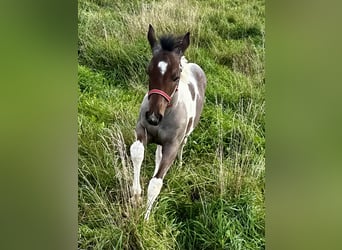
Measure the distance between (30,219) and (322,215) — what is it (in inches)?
48.3

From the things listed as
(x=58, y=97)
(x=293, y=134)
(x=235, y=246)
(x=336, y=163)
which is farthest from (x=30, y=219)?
(x=336, y=163)

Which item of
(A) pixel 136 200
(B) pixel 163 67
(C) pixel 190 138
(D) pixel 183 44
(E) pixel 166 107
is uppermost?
(D) pixel 183 44

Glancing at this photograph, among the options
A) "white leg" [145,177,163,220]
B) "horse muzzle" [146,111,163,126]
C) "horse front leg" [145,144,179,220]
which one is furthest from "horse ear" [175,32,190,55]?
"white leg" [145,177,163,220]

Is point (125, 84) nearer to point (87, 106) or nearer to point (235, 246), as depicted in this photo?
point (87, 106)

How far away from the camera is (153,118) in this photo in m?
2.07

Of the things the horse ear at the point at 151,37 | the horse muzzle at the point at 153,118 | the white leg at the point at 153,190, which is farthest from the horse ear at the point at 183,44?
the white leg at the point at 153,190

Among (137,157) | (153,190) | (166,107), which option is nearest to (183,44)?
(166,107)

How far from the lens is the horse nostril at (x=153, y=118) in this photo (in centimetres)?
206

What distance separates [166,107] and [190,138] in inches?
6.9

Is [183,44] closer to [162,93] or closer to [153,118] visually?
[162,93]

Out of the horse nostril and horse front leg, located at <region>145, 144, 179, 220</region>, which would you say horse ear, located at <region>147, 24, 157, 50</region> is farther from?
horse front leg, located at <region>145, 144, 179, 220</region>

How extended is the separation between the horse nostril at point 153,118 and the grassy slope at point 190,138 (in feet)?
0.21

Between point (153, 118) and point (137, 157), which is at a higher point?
point (153, 118)

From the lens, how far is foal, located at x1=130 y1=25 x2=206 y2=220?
2057 millimetres
